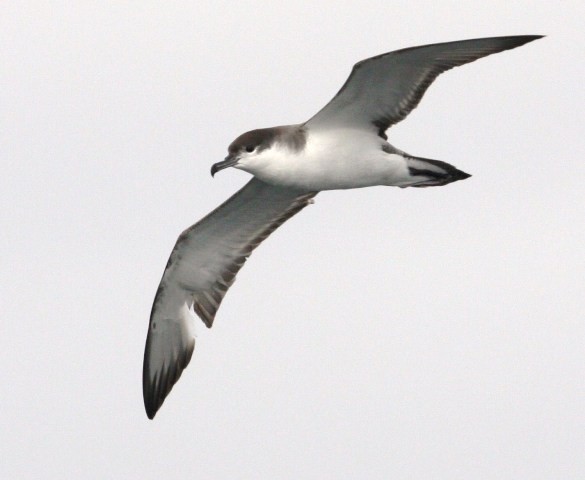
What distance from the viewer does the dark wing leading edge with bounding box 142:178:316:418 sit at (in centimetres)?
1978

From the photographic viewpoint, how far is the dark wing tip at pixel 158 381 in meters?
20.6

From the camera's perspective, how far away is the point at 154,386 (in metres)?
20.7

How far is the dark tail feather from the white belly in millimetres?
118

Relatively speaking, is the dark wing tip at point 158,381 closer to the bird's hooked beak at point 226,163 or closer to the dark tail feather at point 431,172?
the bird's hooked beak at point 226,163

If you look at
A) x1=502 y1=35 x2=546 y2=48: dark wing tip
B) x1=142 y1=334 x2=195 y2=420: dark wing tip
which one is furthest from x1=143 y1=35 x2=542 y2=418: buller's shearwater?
x1=142 y1=334 x2=195 y2=420: dark wing tip

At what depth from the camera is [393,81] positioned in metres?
17.5

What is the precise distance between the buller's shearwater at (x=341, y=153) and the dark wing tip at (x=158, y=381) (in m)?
1.36

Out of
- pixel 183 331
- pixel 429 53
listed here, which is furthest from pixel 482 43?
pixel 183 331

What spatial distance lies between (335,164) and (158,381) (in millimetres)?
4656

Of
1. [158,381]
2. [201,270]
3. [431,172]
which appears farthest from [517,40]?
[158,381]

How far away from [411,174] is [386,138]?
1.64ft

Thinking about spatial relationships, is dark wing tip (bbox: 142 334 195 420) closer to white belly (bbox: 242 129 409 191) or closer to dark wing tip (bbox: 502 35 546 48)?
white belly (bbox: 242 129 409 191)

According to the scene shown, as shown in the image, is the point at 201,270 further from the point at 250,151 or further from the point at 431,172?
the point at 431,172

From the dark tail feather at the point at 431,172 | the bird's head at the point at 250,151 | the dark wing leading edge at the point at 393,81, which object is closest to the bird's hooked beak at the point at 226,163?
the bird's head at the point at 250,151
